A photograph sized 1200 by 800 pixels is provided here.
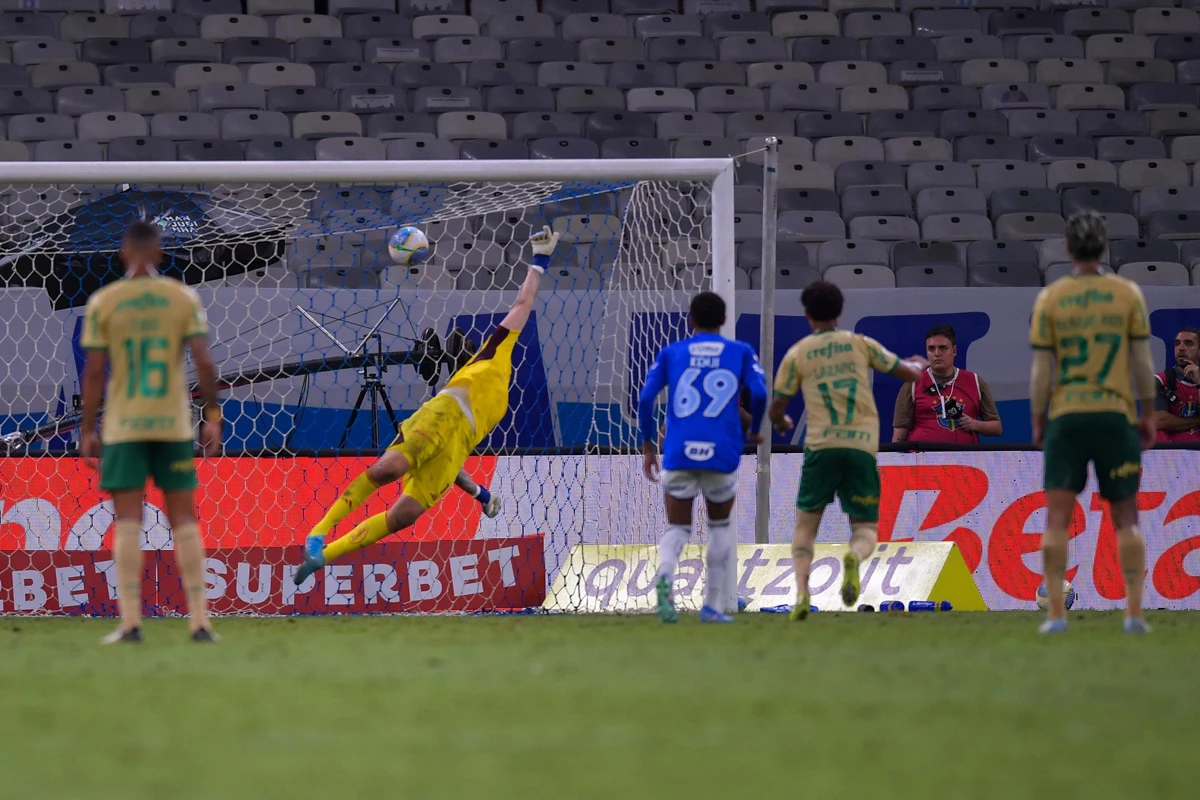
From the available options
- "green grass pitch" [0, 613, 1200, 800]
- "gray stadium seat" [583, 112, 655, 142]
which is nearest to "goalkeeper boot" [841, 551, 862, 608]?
"green grass pitch" [0, 613, 1200, 800]

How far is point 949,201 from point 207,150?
696 centimetres

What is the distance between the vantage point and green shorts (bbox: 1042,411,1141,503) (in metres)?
6.36

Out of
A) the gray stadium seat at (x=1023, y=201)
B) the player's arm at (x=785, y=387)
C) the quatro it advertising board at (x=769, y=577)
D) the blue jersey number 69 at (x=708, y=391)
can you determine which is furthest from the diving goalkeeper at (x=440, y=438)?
the gray stadium seat at (x=1023, y=201)

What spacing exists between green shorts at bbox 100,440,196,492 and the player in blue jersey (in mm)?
2396

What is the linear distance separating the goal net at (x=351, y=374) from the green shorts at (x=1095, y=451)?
2950mm

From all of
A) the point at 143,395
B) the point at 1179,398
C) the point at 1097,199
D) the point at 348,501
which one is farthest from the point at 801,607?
the point at 1097,199

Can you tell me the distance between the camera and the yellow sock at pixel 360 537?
28.8 feet

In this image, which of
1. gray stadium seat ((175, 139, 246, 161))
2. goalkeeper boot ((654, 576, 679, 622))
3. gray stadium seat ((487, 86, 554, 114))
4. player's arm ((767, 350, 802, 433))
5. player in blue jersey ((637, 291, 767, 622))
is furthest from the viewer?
gray stadium seat ((487, 86, 554, 114))

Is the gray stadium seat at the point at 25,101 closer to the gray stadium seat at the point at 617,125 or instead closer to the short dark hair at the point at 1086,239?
the gray stadium seat at the point at 617,125

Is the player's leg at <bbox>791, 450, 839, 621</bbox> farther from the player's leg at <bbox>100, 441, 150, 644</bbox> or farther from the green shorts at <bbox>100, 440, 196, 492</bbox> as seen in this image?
the player's leg at <bbox>100, 441, 150, 644</bbox>

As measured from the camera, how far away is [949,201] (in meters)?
14.5

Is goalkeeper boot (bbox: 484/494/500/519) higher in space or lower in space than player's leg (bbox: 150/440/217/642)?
lower

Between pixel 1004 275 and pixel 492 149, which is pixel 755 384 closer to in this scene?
pixel 1004 275

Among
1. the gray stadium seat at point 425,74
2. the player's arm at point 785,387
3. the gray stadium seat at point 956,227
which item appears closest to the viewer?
the player's arm at point 785,387
